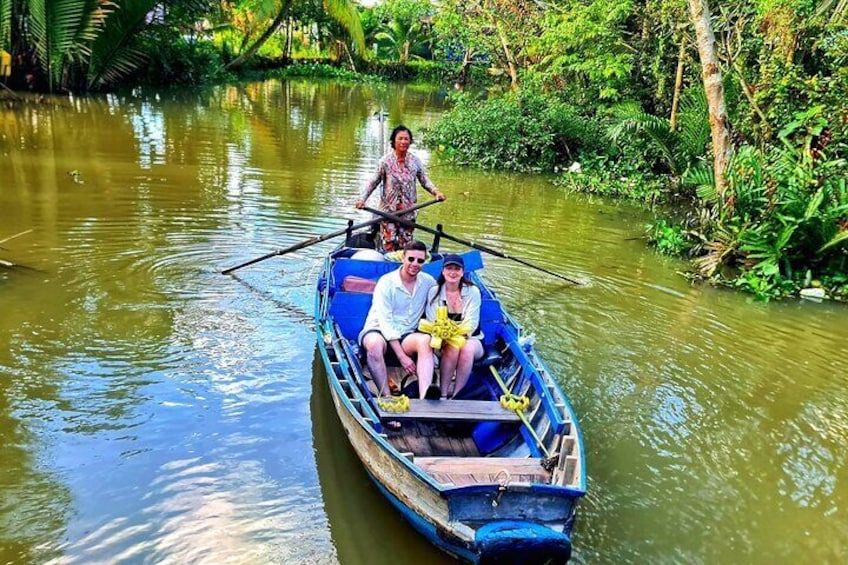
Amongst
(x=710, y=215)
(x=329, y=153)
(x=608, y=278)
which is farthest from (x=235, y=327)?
(x=329, y=153)

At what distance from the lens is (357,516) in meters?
4.20

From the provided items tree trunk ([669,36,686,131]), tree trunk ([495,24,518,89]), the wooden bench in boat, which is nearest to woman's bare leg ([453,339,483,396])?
the wooden bench in boat

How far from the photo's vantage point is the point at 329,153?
15.2m

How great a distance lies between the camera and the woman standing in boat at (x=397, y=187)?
7.03m

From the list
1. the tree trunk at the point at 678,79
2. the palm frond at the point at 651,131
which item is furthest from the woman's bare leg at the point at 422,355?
the tree trunk at the point at 678,79

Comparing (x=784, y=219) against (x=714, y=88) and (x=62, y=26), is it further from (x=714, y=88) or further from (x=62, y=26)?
(x=62, y=26)

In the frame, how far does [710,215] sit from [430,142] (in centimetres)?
840

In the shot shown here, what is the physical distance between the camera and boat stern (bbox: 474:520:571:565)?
10.6 feet

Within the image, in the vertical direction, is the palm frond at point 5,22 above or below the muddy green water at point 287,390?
above

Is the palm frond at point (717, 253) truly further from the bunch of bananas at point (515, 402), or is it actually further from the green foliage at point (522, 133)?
the green foliage at point (522, 133)

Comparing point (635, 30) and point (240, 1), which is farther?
point (240, 1)

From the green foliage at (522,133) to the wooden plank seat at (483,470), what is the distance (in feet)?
36.8

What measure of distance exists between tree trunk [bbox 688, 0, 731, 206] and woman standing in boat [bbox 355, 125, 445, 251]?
4302mm

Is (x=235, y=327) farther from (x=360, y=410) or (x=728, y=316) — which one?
(x=728, y=316)
